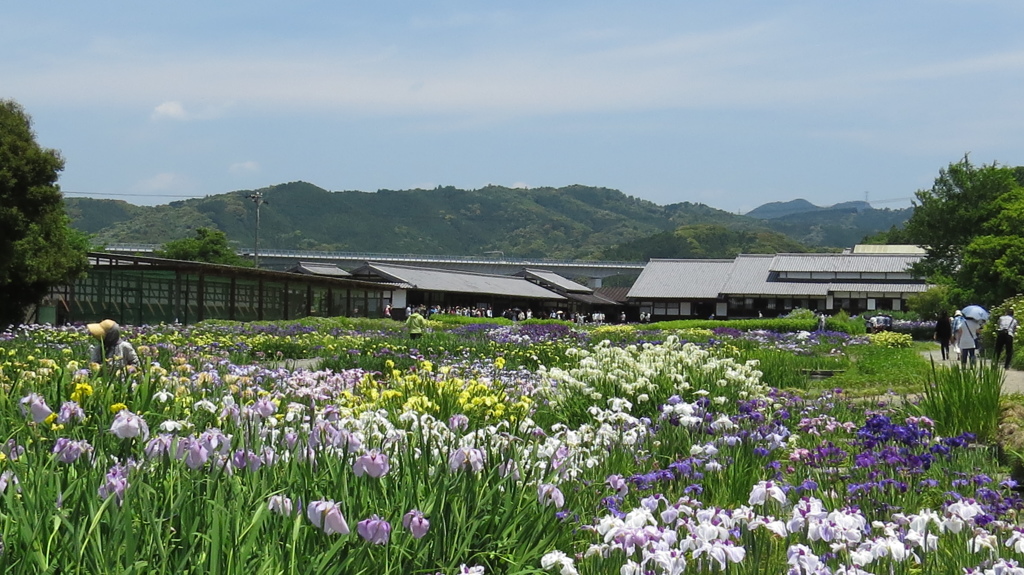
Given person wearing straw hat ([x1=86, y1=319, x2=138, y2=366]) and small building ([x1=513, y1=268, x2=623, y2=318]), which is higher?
person wearing straw hat ([x1=86, y1=319, x2=138, y2=366])

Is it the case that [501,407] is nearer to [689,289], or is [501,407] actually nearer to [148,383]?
[148,383]

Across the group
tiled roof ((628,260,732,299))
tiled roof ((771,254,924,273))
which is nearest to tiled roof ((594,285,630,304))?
tiled roof ((628,260,732,299))

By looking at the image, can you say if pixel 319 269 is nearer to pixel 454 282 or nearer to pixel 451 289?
pixel 454 282

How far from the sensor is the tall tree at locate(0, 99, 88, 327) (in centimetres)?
2509

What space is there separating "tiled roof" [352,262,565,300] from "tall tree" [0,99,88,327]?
3369 cm

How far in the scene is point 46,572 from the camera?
2.74 metres

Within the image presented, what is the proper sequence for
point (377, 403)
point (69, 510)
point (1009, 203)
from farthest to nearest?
1. point (1009, 203)
2. point (377, 403)
3. point (69, 510)

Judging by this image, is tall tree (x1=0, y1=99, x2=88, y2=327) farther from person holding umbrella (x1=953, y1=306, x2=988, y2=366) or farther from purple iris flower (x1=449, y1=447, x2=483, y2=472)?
purple iris flower (x1=449, y1=447, x2=483, y2=472)

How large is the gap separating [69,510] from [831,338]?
24.3m

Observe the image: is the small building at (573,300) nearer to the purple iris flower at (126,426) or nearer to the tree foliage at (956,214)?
the tree foliage at (956,214)

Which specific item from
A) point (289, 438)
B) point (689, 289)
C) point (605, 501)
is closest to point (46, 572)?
point (289, 438)

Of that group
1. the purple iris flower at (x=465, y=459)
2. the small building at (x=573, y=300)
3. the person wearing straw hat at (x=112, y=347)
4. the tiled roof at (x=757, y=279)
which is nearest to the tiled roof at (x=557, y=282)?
the small building at (x=573, y=300)

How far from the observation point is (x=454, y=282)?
220ft

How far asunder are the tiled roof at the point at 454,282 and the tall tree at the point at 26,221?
1327 inches
